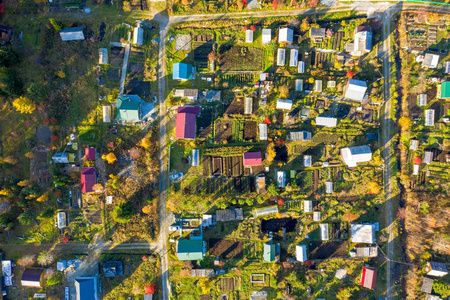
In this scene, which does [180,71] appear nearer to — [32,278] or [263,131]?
[263,131]

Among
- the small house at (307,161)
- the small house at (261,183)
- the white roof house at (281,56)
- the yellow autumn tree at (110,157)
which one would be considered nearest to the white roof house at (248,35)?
the white roof house at (281,56)

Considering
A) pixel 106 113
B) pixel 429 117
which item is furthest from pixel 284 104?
pixel 106 113

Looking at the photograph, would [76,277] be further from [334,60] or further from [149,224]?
[334,60]

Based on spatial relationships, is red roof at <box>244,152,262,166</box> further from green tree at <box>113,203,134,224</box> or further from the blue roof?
green tree at <box>113,203,134,224</box>

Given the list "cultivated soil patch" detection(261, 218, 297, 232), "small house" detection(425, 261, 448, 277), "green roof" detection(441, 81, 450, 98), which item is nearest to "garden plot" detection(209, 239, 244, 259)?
"cultivated soil patch" detection(261, 218, 297, 232)

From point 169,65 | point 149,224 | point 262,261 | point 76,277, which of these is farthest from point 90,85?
point 262,261

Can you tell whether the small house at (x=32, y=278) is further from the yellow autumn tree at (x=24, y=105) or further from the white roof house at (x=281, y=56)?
the white roof house at (x=281, y=56)
